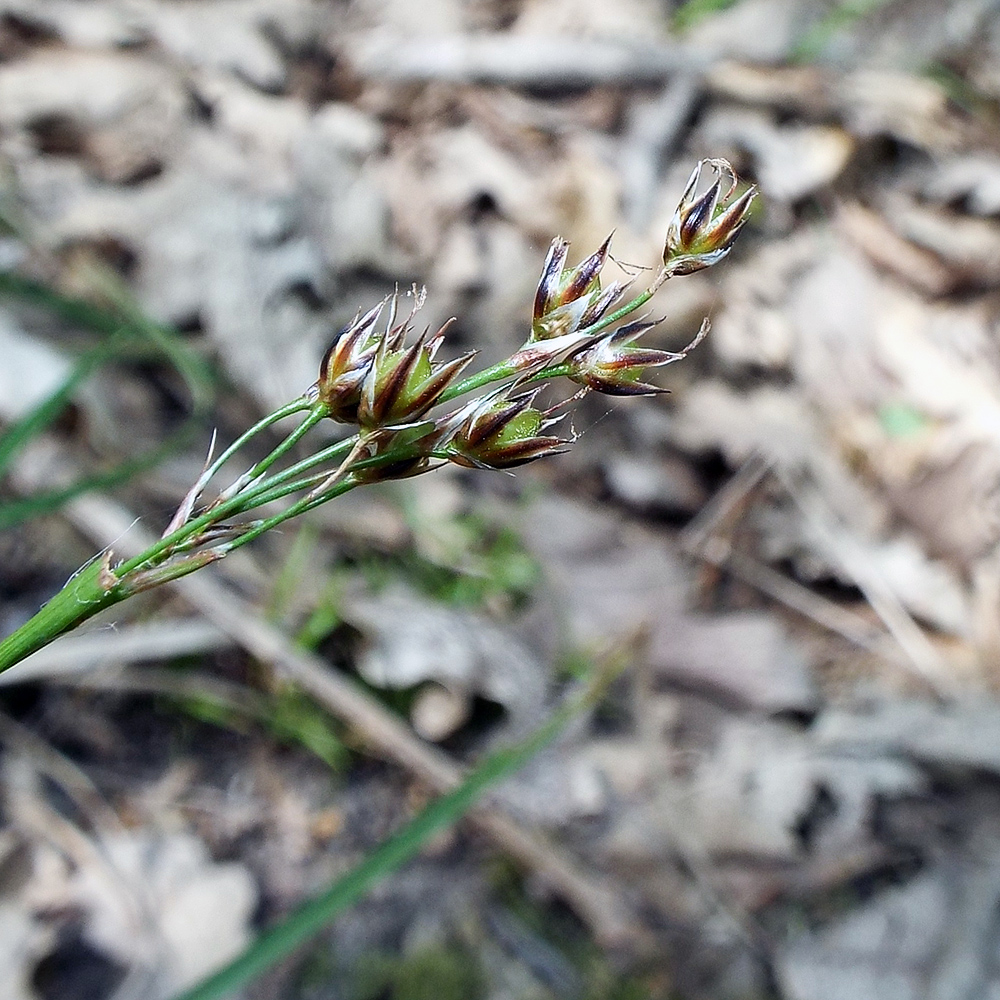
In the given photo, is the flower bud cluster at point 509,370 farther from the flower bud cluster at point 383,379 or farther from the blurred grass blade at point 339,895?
the blurred grass blade at point 339,895

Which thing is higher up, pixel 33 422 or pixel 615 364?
pixel 615 364

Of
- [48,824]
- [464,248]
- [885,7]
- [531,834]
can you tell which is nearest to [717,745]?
[531,834]

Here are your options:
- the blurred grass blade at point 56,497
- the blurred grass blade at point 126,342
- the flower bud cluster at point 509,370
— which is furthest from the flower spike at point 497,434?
the blurred grass blade at point 126,342

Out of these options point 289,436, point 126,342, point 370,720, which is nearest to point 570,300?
point 289,436

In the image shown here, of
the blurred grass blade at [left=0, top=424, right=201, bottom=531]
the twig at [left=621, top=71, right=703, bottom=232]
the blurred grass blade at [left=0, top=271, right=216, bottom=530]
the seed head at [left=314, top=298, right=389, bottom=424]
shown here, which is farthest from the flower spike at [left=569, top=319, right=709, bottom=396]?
the twig at [left=621, top=71, right=703, bottom=232]

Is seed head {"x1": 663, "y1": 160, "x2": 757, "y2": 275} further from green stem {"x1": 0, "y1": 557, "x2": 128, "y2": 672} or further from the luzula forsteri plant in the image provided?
green stem {"x1": 0, "y1": 557, "x2": 128, "y2": 672}

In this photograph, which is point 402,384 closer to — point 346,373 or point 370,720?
point 346,373

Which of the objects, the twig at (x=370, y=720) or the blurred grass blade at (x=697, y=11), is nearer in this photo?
the twig at (x=370, y=720)
